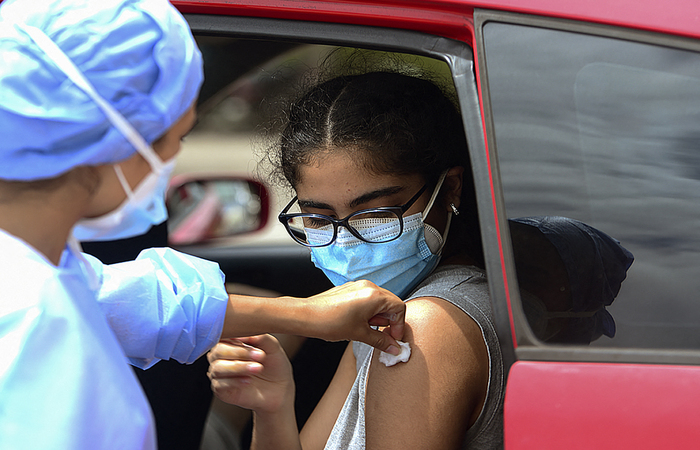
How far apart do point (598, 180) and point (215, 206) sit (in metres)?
4.38

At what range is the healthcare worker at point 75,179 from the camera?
32.0 inches

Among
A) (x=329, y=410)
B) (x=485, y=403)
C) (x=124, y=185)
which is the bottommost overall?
(x=329, y=410)

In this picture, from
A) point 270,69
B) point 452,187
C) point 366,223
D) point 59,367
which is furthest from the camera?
point 270,69

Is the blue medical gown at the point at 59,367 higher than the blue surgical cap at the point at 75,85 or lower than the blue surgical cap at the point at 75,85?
lower

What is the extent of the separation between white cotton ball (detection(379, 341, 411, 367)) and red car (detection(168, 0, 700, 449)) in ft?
0.76

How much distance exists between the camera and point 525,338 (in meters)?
1.12

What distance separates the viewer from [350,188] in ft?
5.14

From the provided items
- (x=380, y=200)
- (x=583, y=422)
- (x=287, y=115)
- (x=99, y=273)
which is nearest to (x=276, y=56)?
(x=287, y=115)

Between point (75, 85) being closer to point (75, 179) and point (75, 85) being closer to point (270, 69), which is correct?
point (75, 179)

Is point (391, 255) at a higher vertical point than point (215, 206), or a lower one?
higher

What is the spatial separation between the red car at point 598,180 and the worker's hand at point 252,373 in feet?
2.35

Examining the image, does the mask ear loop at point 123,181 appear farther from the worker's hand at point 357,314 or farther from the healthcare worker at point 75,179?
the worker's hand at point 357,314

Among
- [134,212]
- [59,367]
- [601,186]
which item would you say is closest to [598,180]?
[601,186]

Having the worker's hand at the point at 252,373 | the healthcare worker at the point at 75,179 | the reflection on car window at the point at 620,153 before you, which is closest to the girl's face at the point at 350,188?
the worker's hand at the point at 252,373
